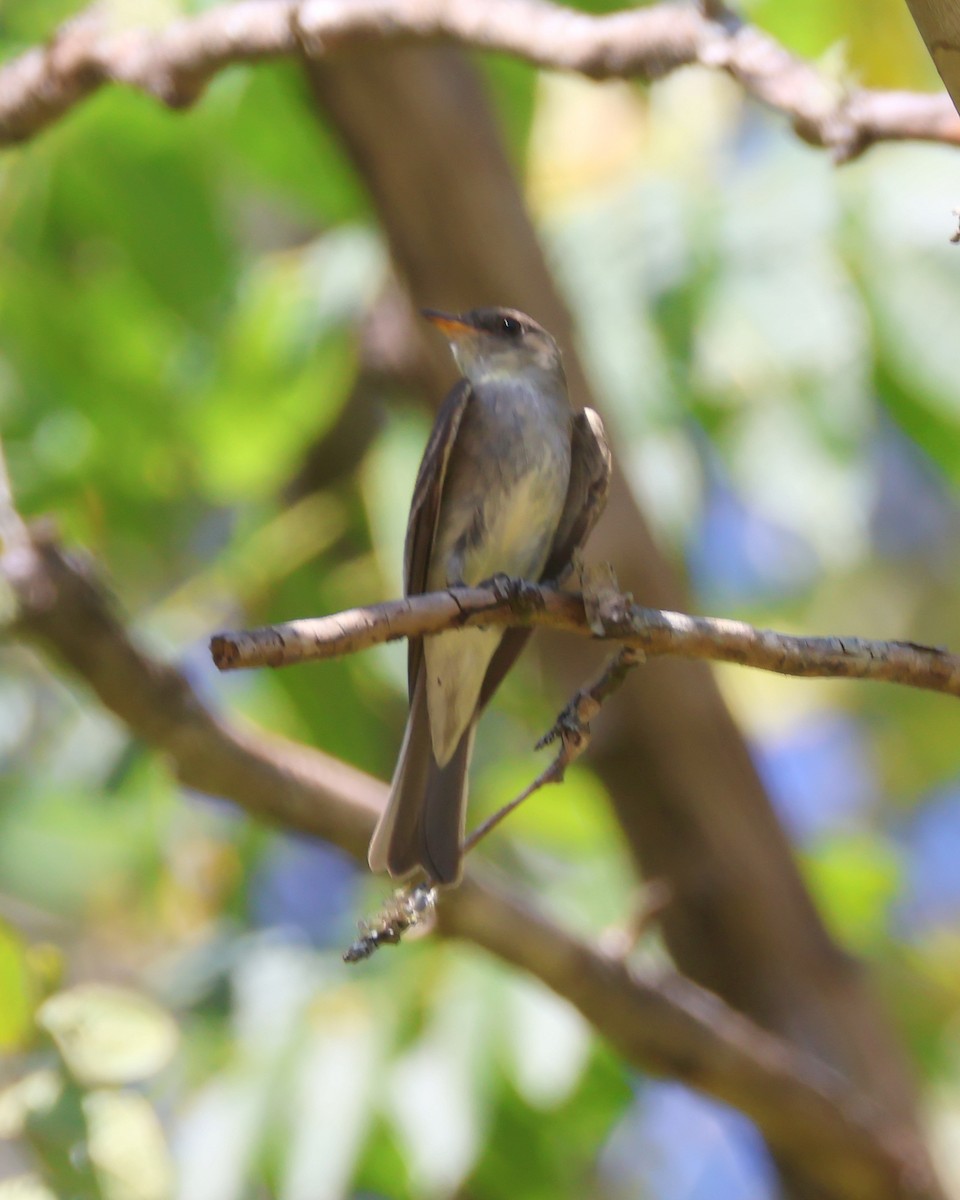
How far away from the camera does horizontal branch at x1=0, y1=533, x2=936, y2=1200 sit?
316 cm

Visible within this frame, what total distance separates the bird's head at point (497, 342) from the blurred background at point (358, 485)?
0.79 ft

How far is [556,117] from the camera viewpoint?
18.4 ft

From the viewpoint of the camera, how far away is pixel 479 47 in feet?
11.0

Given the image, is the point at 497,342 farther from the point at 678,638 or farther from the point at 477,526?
the point at 678,638

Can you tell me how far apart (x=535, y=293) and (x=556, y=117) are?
1.38 meters

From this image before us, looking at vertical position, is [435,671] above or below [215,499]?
above

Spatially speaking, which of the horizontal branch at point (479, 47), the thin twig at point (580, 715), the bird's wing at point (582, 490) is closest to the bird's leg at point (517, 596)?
the thin twig at point (580, 715)

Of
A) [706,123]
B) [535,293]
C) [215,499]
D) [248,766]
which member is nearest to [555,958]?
[248,766]

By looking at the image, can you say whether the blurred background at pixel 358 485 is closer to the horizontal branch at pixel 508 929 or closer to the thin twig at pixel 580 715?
the horizontal branch at pixel 508 929

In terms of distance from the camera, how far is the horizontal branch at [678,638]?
2.21 metres

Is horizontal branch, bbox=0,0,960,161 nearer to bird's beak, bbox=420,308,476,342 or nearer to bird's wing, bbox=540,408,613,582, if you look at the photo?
bird's beak, bbox=420,308,476,342

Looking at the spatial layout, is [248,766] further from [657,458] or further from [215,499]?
[215,499]

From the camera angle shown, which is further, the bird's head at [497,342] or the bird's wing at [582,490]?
the bird's head at [497,342]

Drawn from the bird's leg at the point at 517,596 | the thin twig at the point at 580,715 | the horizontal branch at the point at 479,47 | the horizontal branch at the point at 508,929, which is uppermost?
the horizontal branch at the point at 479,47
